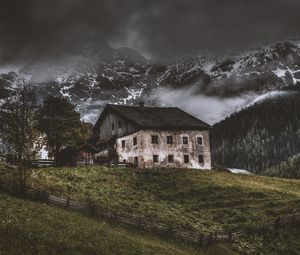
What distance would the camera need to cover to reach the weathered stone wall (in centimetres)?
7169

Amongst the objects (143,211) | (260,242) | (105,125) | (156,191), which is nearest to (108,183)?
(156,191)

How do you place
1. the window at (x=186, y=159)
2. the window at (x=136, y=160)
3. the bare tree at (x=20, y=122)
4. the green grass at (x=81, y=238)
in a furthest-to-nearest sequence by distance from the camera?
the window at (x=186, y=159)
the window at (x=136, y=160)
the bare tree at (x=20, y=122)
the green grass at (x=81, y=238)

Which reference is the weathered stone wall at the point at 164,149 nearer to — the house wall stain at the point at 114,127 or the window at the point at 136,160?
the window at the point at 136,160

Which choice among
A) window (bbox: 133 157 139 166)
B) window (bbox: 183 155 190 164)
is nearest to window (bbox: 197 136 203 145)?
window (bbox: 183 155 190 164)

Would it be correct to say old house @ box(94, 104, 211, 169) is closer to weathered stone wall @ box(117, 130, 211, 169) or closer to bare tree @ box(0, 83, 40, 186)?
weathered stone wall @ box(117, 130, 211, 169)

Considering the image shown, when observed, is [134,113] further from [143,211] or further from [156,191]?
[143,211]

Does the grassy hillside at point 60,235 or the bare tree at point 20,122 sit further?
the bare tree at point 20,122

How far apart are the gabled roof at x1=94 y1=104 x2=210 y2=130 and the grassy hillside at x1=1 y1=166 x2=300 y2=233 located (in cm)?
1395

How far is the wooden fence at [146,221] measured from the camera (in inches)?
1380

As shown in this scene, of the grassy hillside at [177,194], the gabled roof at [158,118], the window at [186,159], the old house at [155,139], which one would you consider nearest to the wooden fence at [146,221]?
the grassy hillside at [177,194]

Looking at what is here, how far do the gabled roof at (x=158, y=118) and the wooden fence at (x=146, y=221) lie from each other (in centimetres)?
3534

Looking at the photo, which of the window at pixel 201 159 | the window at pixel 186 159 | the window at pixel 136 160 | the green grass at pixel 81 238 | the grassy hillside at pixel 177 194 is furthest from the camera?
the window at pixel 201 159

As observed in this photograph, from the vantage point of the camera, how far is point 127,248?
91.6ft

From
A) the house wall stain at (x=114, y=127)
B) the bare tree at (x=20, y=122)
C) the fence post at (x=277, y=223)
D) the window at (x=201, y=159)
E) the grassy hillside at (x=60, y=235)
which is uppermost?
the house wall stain at (x=114, y=127)
